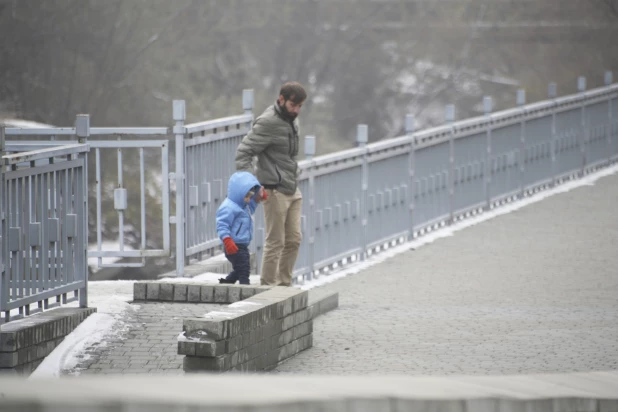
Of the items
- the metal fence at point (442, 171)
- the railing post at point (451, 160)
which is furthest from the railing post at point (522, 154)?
the railing post at point (451, 160)

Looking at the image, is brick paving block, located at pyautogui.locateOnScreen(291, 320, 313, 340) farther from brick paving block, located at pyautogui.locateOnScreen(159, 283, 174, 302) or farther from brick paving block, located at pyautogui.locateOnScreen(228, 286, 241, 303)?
brick paving block, located at pyautogui.locateOnScreen(159, 283, 174, 302)

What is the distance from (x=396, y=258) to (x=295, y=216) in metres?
3.98

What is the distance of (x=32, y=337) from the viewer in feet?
23.9

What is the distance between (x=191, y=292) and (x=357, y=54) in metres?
42.7

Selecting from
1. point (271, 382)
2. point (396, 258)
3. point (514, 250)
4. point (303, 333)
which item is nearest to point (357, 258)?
point (396, 258)

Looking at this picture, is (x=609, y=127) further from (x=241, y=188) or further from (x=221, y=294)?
(x=221, y=294)

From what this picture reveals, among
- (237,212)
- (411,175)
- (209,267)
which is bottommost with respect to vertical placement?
(209,267)

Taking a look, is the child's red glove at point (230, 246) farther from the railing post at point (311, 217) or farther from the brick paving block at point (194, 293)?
the railing post at point (311, 217)

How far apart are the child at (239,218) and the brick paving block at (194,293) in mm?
406

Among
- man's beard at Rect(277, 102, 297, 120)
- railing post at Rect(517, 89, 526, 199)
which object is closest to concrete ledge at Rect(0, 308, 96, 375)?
man's beard at Rect(277, 102, 297, 120)

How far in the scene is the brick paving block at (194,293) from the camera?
870 cm

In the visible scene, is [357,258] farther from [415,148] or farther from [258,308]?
[258,308]

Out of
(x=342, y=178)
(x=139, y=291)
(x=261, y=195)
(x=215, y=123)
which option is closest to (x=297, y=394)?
(x=139, y=291)

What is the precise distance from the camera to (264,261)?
9.82 metres
